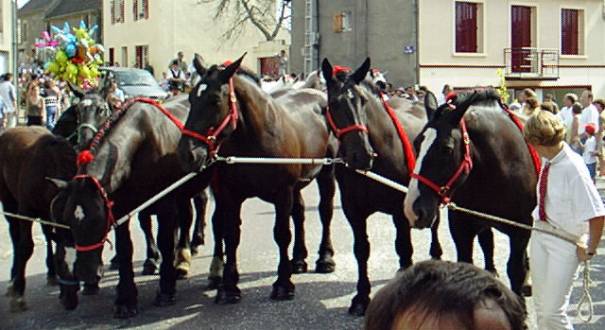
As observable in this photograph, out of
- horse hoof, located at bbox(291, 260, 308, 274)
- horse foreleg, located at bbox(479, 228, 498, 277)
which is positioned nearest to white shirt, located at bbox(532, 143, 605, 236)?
horse foreleg, located at bbox(479, 228, 498, 277)

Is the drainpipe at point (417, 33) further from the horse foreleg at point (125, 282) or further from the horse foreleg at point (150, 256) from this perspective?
the horse foreleg at point (125, 282)

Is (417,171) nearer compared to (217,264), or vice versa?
(417,171)

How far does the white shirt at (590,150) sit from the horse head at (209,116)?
841 cm

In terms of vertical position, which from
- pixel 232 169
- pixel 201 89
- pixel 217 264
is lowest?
pixel 217 264

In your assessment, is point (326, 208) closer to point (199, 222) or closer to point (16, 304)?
point (199, 222)

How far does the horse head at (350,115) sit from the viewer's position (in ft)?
22.4

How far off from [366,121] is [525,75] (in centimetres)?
2969

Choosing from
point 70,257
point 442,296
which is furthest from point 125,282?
point 442,296

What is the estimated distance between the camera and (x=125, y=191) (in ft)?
24.5

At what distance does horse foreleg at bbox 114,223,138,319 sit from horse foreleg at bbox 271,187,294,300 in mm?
→ 1330

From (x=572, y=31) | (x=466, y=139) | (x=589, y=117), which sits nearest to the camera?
(x=466, y=139)

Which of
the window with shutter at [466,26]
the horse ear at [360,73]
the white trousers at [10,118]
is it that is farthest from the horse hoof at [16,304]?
the window with shutter at [466,26]

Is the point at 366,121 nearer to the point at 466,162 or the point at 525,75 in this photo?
the point at 466,162

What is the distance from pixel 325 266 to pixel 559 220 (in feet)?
14.2
